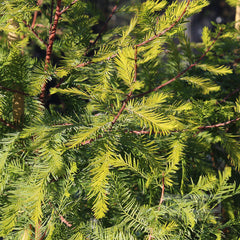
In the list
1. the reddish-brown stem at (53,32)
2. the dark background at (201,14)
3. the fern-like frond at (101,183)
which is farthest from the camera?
the dark background at (201,14)

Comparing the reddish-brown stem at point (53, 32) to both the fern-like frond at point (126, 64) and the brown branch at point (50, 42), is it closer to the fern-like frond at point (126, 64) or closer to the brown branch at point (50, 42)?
the brown branch at point (50, 42)

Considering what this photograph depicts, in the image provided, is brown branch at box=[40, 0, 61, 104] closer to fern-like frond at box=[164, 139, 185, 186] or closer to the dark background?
the dark background

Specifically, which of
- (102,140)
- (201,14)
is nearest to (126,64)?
(102,140)

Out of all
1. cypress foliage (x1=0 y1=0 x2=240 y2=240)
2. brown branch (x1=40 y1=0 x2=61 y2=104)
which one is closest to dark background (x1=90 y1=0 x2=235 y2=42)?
cypress foliage (x1=0 y1=0 x2=240 y2=240)

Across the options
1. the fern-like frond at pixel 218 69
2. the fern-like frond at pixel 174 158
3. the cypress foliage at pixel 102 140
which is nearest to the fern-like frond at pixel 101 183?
the cypress foliage at pixel 102 140

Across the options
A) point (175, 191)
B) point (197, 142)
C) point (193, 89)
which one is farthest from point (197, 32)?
point (175, 191)

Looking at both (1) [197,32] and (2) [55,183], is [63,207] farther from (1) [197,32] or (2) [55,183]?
(1) [197,32]

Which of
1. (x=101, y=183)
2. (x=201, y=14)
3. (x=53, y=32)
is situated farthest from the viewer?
(x=201, y=14)

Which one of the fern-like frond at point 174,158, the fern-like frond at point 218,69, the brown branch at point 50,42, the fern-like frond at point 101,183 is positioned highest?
the brown branch at point 50,42

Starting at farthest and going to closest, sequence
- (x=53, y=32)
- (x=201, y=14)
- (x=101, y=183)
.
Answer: (x=201, y=14) < (x=53, y=32) < (x=101, y=183)

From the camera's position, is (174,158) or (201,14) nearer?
(174,158)

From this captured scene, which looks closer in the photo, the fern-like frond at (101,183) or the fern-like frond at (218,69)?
the fern-like frond at (101,183)

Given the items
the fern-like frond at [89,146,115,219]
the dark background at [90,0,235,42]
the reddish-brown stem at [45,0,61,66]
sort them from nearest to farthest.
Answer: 1. the fern-like frond at [89,146,115,219]
2. the reddish-brown stem at [45,0,61,66]
3. the dark background at [90,0,235,42]

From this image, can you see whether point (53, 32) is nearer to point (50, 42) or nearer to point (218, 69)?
point (50, 42)
